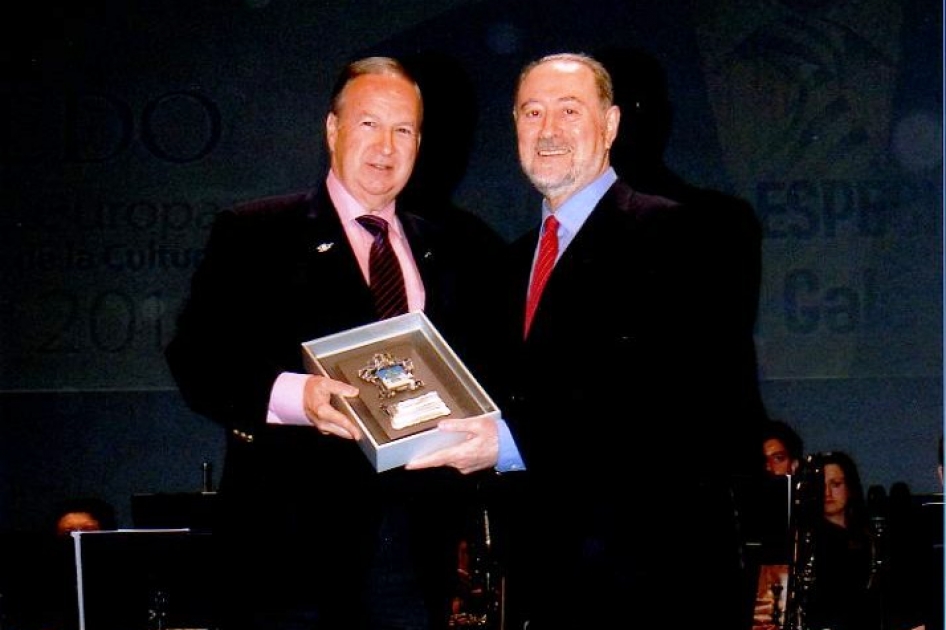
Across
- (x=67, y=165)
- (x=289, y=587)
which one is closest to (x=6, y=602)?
(x=289, y=587)

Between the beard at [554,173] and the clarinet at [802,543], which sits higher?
the beard at [554,173]

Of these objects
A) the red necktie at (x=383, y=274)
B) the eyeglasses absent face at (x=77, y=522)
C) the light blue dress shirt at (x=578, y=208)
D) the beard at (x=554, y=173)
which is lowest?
the eyeglasses absent face at (x=77, y=522)

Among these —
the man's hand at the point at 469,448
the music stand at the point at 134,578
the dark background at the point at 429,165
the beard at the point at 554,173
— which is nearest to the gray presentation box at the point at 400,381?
the man's hand at the point at 469,448

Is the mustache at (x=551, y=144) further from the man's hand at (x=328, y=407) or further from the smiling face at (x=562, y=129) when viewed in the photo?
the man's hand at (x=328, y=407)

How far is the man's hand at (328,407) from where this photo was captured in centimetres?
236

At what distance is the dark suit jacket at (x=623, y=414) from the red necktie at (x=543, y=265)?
4.2 inches

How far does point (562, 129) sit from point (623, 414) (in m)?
0.70

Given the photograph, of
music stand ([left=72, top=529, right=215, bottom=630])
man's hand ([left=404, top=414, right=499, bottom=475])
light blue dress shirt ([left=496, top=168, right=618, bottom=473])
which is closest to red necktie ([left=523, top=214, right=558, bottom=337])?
light blue dress shirt ([left=496, top=168, right=618, bottom=473])

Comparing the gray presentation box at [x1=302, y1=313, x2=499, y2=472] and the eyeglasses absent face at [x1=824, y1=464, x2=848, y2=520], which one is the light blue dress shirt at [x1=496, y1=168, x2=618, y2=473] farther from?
the eyeglasses absent face at [x1=824, y1=464, x2=848, y2=520]

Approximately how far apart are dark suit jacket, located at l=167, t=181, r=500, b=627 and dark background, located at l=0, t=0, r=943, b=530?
10.2 feet

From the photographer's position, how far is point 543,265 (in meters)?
2.63

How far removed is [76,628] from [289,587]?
4.62ft

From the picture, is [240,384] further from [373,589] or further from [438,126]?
[438,126]

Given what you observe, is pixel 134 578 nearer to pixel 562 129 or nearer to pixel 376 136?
pixel 376 136
